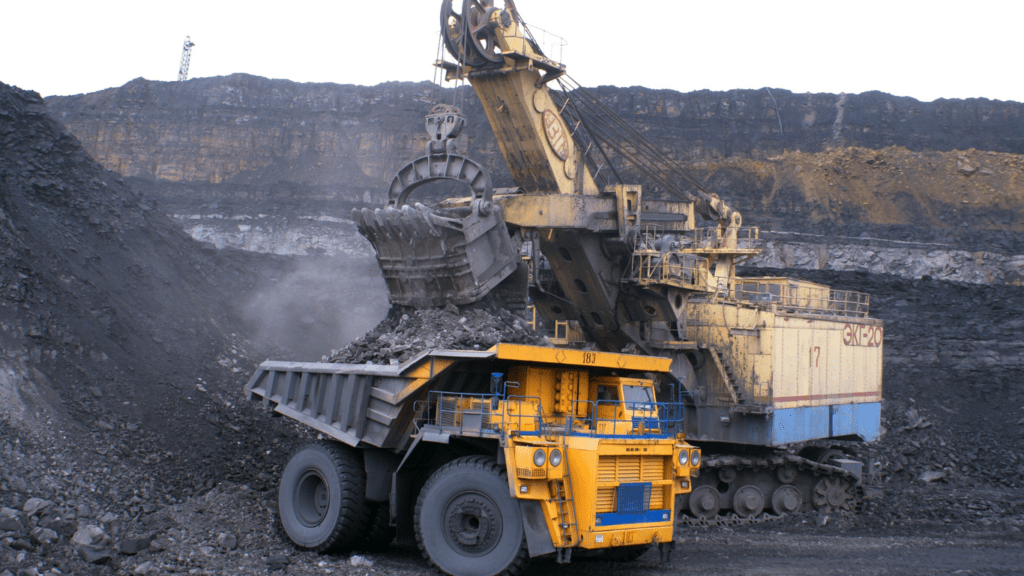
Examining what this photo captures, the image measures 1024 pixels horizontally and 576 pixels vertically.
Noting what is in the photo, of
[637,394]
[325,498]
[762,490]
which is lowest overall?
[762,490]

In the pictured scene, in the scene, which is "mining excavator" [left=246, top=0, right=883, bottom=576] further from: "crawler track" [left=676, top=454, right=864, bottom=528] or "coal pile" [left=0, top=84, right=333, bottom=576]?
"coal pile" [left=0, top=84, right=333, bottom=576]

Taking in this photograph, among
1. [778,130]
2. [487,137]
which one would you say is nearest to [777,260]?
[778,130]

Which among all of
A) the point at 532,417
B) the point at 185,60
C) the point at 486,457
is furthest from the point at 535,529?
the point at 185,60

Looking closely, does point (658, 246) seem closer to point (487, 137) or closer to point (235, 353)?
point (235, 353)

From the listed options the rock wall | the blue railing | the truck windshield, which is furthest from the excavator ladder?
the rock wall

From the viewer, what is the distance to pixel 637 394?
357 inches

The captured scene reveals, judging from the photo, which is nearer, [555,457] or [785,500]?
[555,457]

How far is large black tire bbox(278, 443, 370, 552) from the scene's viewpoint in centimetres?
870

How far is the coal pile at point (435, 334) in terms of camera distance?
9.04 m

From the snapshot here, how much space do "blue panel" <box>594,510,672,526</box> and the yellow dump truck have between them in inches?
0.6

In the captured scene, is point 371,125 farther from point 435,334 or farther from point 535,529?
point 535,529

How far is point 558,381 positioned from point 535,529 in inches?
75.4

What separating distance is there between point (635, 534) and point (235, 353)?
34.4 ft

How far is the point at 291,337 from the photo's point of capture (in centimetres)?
1977
